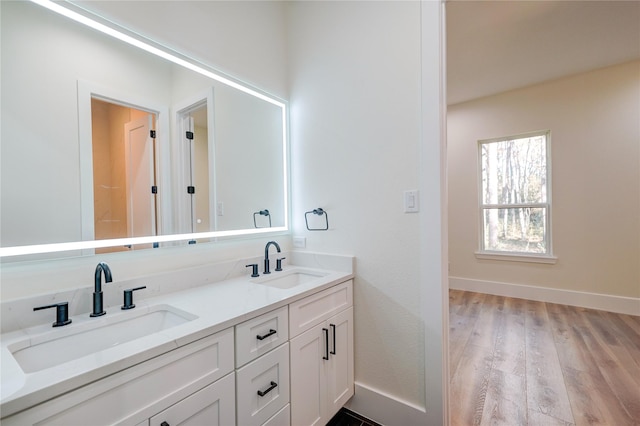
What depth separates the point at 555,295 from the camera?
3.45 m

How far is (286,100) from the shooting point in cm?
208

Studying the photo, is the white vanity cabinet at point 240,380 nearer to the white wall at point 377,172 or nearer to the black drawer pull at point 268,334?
the black drawer pull at point 268,334

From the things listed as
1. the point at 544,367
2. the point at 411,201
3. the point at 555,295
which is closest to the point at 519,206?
the point at 555,295

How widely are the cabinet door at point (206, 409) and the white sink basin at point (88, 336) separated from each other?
0.26 m

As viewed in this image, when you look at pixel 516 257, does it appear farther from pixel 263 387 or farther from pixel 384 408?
pixel 263 387

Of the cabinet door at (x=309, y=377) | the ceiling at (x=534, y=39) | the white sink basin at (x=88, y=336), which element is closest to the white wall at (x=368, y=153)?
the white sink basin at (x=88, y=336)

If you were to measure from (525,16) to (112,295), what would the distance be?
133 inches

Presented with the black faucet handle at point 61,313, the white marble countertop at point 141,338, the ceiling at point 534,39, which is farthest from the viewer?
the ceiling at point 534,39

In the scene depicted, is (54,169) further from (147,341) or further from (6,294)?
(147,341)

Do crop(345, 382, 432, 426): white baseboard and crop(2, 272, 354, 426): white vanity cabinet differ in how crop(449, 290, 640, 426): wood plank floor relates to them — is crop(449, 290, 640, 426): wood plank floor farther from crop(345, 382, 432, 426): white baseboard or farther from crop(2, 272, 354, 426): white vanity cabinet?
crop(2, 272, 354, 426): white vanity cabinet

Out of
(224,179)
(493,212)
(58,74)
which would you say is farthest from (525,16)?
(58,74)

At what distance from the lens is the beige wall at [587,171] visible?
304cm

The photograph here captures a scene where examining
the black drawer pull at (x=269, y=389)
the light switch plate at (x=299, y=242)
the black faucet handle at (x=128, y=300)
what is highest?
the light switch plate at (x=299, y=242)

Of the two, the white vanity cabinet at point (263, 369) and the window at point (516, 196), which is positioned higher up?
the window at point (516, 196)
